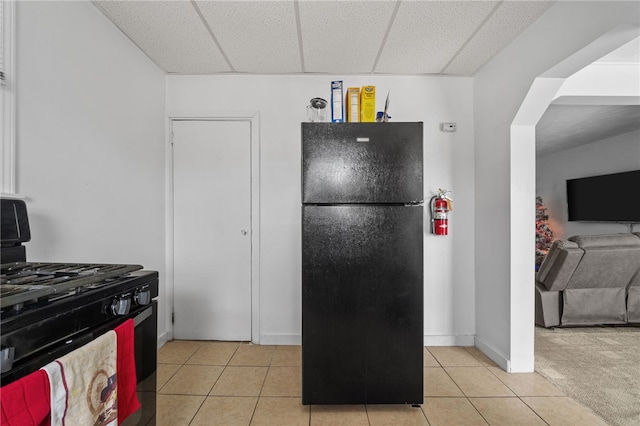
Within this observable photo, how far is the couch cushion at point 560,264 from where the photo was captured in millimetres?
2811

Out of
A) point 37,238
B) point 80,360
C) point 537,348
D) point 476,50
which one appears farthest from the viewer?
point 537,348

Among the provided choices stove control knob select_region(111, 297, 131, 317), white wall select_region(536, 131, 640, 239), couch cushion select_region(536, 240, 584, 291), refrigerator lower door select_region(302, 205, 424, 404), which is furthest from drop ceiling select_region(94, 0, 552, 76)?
white wall select_region(536, 131, 640, 239)

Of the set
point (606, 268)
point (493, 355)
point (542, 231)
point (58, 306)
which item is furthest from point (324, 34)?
point (542, 231)

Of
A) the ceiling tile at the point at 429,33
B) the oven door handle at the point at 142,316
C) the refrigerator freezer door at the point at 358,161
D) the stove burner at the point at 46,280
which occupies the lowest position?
the oven door handle at the point at 142,316

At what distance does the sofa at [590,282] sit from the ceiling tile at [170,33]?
3600mm

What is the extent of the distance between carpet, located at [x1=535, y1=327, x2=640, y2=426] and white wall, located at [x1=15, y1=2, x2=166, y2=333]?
10.4ft

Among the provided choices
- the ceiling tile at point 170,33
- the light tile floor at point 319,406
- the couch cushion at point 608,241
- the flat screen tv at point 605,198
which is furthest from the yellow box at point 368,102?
the flat screen tv at point 605,198

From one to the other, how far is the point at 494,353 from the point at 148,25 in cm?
349

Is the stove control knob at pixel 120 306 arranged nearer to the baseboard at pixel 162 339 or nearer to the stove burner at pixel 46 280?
the stove burner at pixel 46 280

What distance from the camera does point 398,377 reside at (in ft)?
5.69

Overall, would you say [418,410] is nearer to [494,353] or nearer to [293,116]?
[494,353]

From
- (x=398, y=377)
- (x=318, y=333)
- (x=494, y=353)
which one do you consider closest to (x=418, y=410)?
(x=398, y=377)

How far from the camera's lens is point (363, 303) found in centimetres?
174

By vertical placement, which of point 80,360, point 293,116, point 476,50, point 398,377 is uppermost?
point 476,50
